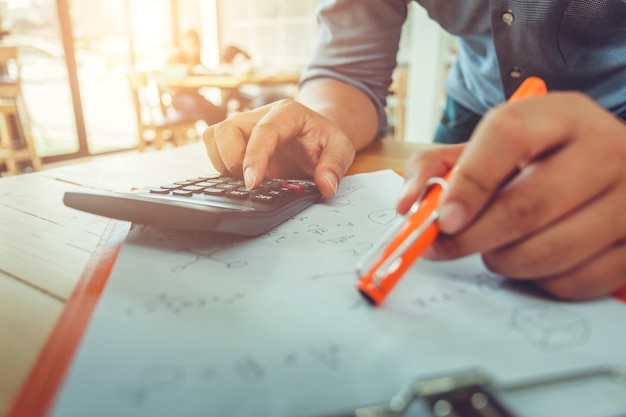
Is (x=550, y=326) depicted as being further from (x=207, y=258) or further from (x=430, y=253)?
(x=207, y=258)

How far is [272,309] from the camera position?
210 millimetres

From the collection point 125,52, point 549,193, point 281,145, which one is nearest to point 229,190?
point 281,145

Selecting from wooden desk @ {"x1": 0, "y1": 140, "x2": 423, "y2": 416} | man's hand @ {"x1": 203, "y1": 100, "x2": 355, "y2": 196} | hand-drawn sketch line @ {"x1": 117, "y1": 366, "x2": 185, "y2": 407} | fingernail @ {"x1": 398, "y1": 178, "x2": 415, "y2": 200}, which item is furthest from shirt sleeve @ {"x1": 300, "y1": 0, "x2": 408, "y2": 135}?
hand-drawn sketch line @ {"x1": 117, "y1": 366, "x2": 185, "y2": 407}

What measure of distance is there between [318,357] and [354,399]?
0.03 m

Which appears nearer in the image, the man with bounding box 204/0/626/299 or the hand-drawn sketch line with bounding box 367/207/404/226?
the man with bounding box 204/0/626/299

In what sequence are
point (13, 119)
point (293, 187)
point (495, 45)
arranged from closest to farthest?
point (293, 187) < point (495, 45) < point (13, 119)

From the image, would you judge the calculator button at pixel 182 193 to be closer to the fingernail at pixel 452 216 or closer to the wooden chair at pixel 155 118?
the fingernail at pixel 452 216

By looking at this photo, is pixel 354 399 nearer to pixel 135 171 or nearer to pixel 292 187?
pixel 292 187

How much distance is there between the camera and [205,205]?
28 centimetres

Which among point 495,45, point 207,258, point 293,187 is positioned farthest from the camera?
point 495,45

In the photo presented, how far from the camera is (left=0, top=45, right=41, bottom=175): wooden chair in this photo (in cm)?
191

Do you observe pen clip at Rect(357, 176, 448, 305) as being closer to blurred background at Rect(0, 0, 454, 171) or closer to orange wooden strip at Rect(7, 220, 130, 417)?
orange wooden strip at Rect(7, 220, 130, 417)

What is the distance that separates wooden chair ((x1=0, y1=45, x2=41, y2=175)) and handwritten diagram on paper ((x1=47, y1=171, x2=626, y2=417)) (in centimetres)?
209

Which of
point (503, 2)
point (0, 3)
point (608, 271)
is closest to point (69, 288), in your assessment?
point (608, 271)
